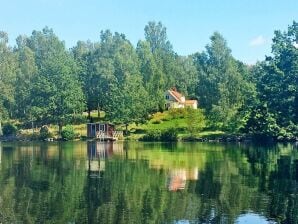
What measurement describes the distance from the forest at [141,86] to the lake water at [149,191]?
4336 cm

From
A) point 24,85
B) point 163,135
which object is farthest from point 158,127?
point 24,85

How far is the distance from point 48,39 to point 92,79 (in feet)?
102

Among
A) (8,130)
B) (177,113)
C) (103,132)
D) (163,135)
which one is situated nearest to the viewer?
(163,135)

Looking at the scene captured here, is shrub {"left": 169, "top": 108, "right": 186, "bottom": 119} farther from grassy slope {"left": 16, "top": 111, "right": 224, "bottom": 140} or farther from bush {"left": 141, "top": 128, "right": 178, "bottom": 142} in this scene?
bush {"left": 141, "top": 128, "right": 178, "bottom": 142}

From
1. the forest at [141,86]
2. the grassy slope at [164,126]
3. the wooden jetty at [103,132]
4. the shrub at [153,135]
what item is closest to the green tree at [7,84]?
the forest at [141,86]

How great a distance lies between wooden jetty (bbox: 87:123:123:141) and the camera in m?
110

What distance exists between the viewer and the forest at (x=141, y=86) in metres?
103

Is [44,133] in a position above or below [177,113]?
below

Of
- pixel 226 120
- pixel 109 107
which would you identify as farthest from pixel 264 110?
pixel 109 107

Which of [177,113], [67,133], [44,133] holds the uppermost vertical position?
[177,113]

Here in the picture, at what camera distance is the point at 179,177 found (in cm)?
4484

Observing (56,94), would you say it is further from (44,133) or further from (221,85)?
(221,85)

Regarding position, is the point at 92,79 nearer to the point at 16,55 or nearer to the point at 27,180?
the point at 16,55

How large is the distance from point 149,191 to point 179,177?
→ 8127 millimetres
